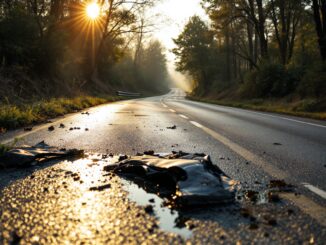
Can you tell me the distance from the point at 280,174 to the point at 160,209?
1.79 m

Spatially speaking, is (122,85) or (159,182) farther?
(122,85)

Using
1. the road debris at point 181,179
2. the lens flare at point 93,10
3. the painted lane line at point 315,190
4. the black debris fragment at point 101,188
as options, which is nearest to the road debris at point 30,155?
the road debris at point 181,179

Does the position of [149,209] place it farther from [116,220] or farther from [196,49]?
→ [196,49]

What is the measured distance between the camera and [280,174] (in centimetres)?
375

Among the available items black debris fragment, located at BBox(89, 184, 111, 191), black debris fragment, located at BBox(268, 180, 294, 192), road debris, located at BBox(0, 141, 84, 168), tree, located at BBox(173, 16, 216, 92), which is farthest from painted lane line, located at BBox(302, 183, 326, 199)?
tree, located at BBox(173, 16, 216, 92)

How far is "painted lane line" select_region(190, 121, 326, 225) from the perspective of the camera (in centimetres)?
246

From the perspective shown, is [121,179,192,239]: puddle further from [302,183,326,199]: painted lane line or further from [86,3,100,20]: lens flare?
[86,3,100,20]: lens flare

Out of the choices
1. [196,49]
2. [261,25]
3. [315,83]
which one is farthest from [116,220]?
[196,49]

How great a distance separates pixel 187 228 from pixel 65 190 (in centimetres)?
124

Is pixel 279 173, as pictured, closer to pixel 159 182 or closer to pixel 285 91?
pixel 159 182

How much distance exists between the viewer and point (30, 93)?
54.1 feet

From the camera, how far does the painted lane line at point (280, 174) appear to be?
96.9 inches

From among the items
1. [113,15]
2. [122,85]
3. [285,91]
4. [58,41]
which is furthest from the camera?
[122,85]

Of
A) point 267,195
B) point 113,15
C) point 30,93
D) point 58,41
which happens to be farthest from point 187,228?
point 113,15
